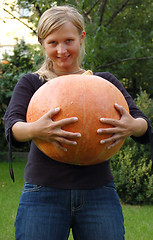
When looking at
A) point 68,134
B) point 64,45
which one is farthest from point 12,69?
point 68,134

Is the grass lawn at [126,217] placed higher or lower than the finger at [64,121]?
lower

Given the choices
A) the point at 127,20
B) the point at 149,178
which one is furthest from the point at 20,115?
the point at 127,20

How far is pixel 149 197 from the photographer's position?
661cm

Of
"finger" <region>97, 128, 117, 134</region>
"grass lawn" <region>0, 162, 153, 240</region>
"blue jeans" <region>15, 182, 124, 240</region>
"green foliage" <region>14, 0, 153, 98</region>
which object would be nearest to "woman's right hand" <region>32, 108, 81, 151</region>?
"finger" <region>97, 128, 117, 134</region>

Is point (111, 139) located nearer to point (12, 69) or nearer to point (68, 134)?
point (68, 134)

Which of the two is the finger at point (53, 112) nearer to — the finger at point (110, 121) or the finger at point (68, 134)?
the finger at point (68, 134)

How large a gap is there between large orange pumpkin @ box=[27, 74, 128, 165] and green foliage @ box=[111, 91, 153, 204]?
4782 mm

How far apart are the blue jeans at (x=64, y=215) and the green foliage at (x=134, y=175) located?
463 centimetres

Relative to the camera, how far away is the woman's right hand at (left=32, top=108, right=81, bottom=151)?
164cm

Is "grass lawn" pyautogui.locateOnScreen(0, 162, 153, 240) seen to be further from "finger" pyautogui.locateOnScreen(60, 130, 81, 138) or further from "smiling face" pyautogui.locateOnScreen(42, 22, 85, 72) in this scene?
"finger" pyautogui.locateOnScreen(60, 130, 81, 138)

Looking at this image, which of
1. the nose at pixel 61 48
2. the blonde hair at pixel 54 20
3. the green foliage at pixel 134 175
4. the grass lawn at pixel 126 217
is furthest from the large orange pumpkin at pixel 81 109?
the green foliage at pixel 134 175

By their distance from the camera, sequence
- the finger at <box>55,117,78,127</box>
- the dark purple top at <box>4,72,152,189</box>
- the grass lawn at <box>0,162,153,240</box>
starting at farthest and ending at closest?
1. the grass lawn at <box>0,162,153,240</box>
2. the dark purple top at <box>4,72,152,189</box>
3. the finger at <box>55,117,78,127</box>

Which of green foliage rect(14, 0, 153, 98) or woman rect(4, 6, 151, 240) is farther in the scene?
green foliage rect(14, 0, 153, 98)

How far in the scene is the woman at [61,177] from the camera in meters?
1.75
